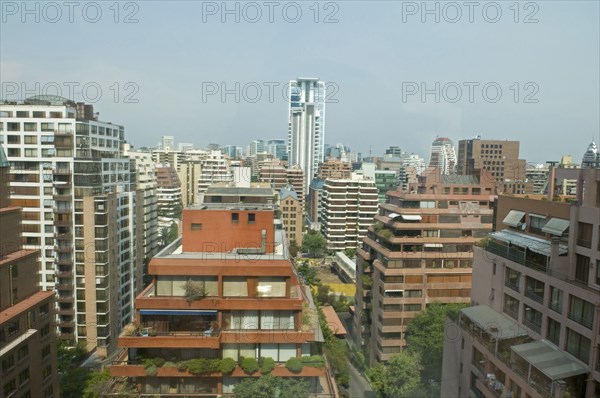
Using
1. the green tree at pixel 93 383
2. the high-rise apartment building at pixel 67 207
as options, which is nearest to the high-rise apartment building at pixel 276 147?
the high-rise apartment building at pixel 67 207

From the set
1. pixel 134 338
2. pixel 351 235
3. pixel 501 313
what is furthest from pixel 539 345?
pixel 351 235

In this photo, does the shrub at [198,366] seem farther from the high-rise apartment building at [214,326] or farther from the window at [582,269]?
the window at [582,269]

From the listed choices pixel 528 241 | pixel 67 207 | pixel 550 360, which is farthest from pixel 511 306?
pixel 67 207

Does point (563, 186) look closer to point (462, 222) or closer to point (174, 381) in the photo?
point (462, 222)

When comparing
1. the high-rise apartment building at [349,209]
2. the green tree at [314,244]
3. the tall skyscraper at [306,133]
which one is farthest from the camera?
the tall skyscraper at [306,133]

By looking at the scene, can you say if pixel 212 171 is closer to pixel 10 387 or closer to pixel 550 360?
pixel 10 387

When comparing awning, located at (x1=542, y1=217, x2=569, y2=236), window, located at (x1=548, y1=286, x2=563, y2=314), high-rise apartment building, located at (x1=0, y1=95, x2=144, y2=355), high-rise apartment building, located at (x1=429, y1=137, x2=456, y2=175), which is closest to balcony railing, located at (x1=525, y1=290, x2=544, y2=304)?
window, located at (x1=548, y1=286, x2=563, y2=314)

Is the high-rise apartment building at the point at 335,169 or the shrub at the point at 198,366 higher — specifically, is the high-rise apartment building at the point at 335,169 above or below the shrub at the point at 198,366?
above
